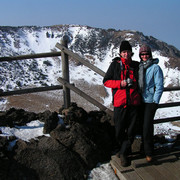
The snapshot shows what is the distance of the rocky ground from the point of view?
3258 millimetres

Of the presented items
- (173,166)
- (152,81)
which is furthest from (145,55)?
(173,166)

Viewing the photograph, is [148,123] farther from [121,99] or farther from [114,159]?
[114,159]

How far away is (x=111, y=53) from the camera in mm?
34062

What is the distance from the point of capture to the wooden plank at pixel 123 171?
327cm

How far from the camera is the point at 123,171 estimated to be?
3414 mm

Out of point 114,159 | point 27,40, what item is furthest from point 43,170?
point 27,40

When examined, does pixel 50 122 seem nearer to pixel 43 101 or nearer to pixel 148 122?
pixel 148 122

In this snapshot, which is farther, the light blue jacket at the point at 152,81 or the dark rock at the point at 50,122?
the dark rock at the point at 50,122

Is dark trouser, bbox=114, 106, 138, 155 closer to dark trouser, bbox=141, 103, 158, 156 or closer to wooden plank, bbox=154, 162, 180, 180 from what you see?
dark trouser, bbox=141, 103, 158, 156

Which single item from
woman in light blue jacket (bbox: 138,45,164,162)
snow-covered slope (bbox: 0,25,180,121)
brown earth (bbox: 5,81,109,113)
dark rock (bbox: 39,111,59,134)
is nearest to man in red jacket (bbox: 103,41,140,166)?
woman in light blue jacket (bbox: 138,45,164,162)

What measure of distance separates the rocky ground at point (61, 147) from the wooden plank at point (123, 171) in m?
0.37

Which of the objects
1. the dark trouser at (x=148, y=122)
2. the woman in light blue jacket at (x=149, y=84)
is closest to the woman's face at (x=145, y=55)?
the woman in light blue jacket at (x=149, y=84)

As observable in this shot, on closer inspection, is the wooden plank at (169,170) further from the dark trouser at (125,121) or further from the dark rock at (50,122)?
the dark rock at (50,122)

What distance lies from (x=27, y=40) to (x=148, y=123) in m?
35.3
